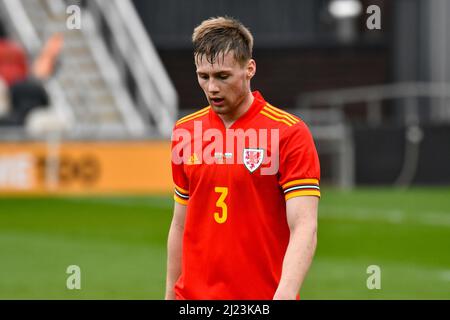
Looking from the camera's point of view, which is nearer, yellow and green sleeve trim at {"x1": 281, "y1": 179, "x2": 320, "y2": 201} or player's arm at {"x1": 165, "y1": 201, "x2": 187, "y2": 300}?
yellow and green sleeve trim at {"x1": 281, "y1": 179, "x2": 320, "y2": 201}

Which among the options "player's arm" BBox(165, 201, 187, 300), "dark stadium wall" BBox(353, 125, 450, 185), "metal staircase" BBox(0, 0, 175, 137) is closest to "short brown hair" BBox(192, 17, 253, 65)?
"player's arm" BBox(165, 201, 187, 300)

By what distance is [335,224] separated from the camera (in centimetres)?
1922

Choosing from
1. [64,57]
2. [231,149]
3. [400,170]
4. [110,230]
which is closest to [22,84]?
[64,57]

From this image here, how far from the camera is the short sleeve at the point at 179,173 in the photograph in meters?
6.14

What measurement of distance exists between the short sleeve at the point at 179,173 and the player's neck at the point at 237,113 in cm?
25

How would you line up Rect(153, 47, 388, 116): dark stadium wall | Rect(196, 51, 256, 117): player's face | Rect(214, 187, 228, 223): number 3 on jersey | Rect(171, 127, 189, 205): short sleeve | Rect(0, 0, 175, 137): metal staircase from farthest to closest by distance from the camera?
Rect(153, 47, 388, 116): dark stadium wall < Rect(0, 0, 175, 137): metal staircase < Rect(171, 127, 189, 205): short sleeve < Rect(214, 187, 228, 223): number 3 on jersey < Rect(196, 51, 256, 117): player's face

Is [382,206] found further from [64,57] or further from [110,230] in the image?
[64,57]

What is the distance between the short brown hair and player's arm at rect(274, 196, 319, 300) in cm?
74

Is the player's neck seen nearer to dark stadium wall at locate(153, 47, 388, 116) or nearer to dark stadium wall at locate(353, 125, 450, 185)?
dark stadium wall at locate(353, 125, 450, 185)

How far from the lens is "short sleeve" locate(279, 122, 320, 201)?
5824 mm

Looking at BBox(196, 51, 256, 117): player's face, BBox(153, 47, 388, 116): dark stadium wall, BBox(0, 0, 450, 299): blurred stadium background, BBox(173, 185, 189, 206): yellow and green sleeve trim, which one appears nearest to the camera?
BBox(196, 51, 256, 117): player's face

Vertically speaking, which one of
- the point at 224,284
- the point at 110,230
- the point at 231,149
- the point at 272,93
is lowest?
the point at 224,284

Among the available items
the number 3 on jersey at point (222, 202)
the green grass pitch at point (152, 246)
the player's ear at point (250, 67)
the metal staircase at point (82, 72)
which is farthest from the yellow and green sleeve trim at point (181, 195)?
the metal staircase at point (82, 72)

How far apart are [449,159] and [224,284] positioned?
22.6 metres
